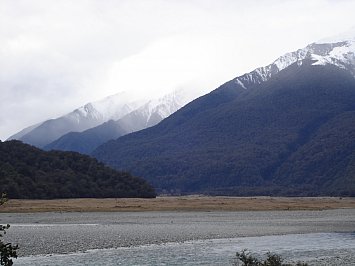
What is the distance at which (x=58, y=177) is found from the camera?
121m

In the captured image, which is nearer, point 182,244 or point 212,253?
point 212,253

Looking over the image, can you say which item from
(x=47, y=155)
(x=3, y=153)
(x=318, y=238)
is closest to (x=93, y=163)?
(x=47, y=155)

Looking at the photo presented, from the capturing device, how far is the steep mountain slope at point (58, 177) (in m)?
112

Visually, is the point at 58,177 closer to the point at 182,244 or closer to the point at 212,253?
the point at 182,244

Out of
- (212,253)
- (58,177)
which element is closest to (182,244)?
(212,253)

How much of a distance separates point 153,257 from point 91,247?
631 centimetres

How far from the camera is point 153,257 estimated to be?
33.8m

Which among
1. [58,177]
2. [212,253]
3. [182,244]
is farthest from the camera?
[58,177]

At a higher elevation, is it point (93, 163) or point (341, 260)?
point (93, 163)

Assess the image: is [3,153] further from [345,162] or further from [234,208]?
[345,162]

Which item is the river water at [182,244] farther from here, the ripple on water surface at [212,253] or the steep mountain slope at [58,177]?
the steep mountain slope at [58,177]

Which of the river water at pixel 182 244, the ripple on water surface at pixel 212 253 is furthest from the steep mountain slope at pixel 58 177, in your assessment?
the ripple on water surface at pixel 212 253

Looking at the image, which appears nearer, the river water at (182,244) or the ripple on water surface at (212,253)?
the ripple on water surface at (212,253)

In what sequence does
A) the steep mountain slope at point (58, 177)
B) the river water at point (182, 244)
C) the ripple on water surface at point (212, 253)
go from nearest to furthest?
the ripple on water surface at point (212, 253) → the river water at point (182, 244) → the steep mountain slope at point (58, 177)
